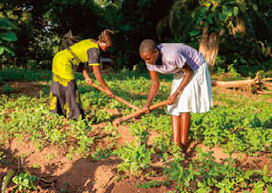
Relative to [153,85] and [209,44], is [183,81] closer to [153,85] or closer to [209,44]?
[153,85]

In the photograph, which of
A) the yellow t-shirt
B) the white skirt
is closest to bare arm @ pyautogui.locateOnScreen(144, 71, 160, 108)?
the white skirt

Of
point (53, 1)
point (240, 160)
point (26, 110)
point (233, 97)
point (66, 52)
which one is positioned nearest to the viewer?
point (240, 160)

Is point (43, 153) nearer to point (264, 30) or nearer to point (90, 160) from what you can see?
point (90, 160)

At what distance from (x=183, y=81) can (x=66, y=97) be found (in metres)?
1.84

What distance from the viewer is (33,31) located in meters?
12.3

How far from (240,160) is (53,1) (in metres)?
10.5

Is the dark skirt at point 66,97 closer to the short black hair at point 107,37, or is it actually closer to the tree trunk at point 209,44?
the short black hair at point 107,37

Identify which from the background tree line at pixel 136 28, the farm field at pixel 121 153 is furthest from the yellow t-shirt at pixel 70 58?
Answer: the background tree line at pixel 136 28

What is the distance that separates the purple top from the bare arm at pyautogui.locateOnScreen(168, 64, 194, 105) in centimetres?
7

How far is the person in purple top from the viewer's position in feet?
11.7

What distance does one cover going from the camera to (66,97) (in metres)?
4.54

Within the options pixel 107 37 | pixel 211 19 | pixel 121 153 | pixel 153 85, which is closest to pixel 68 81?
pixel 107 37

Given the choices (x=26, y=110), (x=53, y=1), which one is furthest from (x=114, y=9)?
(x=26, y=110)

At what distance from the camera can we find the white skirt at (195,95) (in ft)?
12.5
